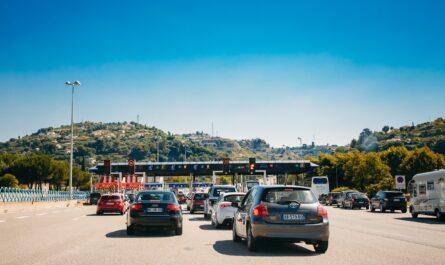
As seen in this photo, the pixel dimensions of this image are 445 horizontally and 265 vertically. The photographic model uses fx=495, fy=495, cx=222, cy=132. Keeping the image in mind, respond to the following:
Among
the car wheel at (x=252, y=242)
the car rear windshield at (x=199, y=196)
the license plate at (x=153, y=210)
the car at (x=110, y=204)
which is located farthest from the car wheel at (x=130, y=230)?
the car rear windshield at (x=199, y=196)

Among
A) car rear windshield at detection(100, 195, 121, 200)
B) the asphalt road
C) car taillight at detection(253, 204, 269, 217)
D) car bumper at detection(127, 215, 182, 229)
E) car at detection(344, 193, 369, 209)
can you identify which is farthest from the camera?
Answer: car at detection(344, 193, 369, 209)

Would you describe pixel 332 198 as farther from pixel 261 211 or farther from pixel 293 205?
pixel 261 211

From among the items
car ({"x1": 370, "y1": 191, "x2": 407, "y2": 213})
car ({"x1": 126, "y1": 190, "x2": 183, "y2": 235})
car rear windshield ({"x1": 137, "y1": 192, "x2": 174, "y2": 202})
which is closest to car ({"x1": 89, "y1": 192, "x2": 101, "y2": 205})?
car ({"x1": 370, "y1": 191, "x2": 407, "y2": 213})

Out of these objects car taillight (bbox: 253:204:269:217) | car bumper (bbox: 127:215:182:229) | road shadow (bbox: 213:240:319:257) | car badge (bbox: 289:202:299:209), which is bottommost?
road shadow (bbox: 213:240:319:257)

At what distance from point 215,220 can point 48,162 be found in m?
94.2

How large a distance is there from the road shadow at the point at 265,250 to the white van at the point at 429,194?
15.4 meters

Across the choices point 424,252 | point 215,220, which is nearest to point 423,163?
point 215,220

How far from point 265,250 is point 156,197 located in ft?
18.1

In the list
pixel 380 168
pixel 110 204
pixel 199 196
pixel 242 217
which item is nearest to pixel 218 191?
pixel 199 196

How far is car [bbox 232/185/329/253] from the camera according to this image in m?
10.5

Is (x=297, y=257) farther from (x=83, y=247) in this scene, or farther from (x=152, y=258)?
(x=83, y=247)

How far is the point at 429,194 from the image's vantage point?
2638 centimetres

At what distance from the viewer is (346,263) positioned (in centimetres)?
934

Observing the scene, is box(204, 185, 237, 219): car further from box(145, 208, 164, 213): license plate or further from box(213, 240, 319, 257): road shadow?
box(213, 240, 319, 257): road shadow
